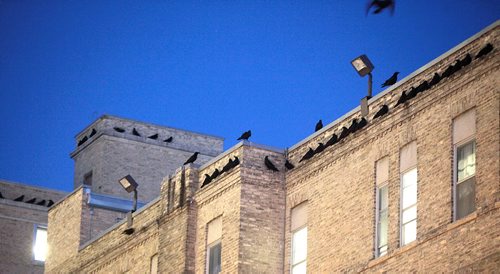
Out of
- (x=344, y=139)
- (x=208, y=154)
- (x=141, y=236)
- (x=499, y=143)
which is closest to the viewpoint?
(x=499, y=143)

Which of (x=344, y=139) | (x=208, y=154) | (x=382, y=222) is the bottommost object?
(x=382, y=222)

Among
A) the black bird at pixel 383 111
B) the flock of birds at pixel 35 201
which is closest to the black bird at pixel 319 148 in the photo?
the black bird at pixel 383 111

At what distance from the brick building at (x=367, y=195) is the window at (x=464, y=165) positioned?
24 mm

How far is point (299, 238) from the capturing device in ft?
146

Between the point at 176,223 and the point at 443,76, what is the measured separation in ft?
39.4

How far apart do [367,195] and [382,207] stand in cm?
58

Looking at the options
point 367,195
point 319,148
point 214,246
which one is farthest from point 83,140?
point 367,195

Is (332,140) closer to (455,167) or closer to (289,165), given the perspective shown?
(289,165)

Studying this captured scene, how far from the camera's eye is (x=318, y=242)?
141ft

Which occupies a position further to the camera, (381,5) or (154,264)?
(154,264)

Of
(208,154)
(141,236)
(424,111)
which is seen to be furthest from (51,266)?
(424,111)

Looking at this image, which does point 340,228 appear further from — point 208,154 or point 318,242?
point 208,154

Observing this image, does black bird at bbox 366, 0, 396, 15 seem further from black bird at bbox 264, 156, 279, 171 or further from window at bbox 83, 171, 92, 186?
window at bbox 83, 171, 92, 186

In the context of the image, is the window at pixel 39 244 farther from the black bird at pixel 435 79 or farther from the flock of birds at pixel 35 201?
the black bird at pixel 435 79
